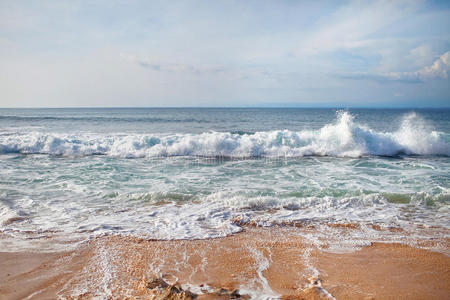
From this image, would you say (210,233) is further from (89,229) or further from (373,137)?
(373,137)

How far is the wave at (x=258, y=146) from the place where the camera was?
1355 cm

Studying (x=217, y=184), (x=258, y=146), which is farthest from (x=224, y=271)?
(x=258, y=146)

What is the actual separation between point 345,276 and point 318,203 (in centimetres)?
304

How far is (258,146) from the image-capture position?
14.3 metres

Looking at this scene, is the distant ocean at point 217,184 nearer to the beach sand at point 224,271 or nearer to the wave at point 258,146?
the wave at point 258,146

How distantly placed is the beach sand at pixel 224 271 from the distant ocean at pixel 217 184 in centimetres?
53

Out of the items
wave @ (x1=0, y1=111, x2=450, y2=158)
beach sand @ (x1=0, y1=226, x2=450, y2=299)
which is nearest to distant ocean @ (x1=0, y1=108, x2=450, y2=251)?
wave @ (x1=0, y1=111, x2=450, y2=158)

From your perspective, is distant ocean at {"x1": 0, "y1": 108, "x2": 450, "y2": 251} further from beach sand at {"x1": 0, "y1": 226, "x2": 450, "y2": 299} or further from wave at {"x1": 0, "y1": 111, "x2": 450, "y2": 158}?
beach sand at {"x1": 0, "y1": 226, "x2": 450, "y2": 299}

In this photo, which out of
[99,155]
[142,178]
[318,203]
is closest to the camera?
[318,203]

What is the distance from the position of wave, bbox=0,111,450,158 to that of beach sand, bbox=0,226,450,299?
9049 millimetres

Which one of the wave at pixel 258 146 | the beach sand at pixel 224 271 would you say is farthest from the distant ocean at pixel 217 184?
the beach sand at pixel 224 271

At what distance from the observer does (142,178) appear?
8828mm

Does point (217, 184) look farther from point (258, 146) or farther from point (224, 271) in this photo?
point (258, 146)

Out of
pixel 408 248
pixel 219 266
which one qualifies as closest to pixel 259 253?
pixel 219 266
